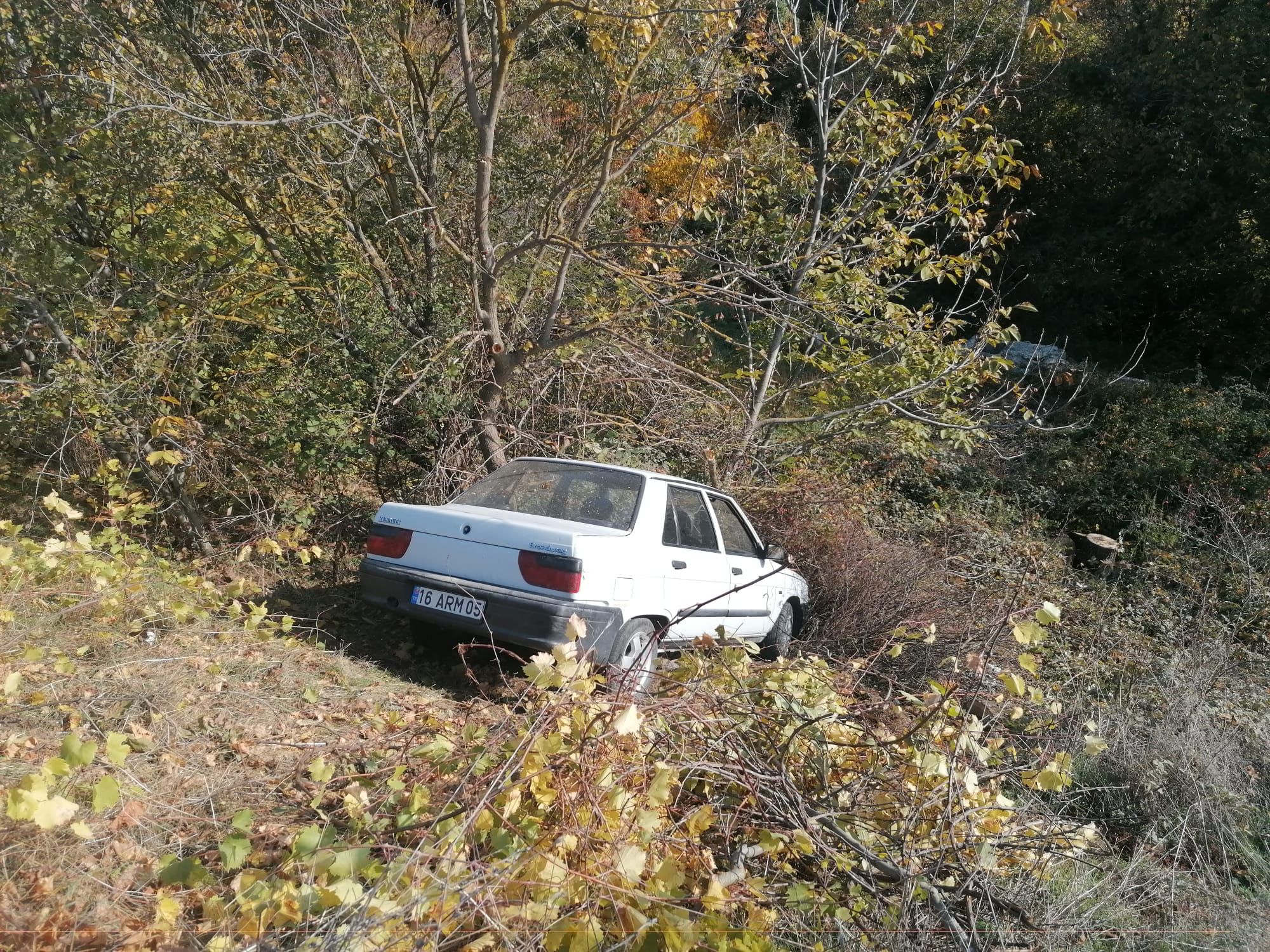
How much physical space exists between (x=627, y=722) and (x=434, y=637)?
12.2ft

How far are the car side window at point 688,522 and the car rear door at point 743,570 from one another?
0.13 metres

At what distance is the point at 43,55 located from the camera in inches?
290

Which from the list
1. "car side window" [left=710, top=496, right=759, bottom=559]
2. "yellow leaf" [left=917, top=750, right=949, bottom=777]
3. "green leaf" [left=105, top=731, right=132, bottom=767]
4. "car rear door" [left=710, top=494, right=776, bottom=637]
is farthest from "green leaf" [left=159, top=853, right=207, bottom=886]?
"car side window" [left=710, top=496, right=759, bottom=559]

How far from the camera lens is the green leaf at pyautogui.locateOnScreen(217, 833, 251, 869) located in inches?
106

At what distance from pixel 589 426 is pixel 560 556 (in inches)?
150

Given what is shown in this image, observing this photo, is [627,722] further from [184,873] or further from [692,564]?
[692,564]

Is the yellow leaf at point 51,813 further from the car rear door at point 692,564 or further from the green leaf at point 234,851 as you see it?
the car rear door at point 692,564

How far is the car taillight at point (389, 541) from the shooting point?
5660 millimetres

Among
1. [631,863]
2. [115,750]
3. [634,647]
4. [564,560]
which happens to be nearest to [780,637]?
[634,647]

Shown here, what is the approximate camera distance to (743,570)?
22.6ft

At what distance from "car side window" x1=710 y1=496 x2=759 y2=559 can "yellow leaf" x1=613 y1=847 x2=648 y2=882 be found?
13.3 feet

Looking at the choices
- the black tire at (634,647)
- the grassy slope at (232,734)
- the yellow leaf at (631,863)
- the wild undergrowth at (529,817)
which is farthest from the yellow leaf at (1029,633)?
the black tire at (634,647)

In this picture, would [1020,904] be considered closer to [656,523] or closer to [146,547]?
[656,523]

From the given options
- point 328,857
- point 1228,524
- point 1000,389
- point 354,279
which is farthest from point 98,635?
point 1000,389
